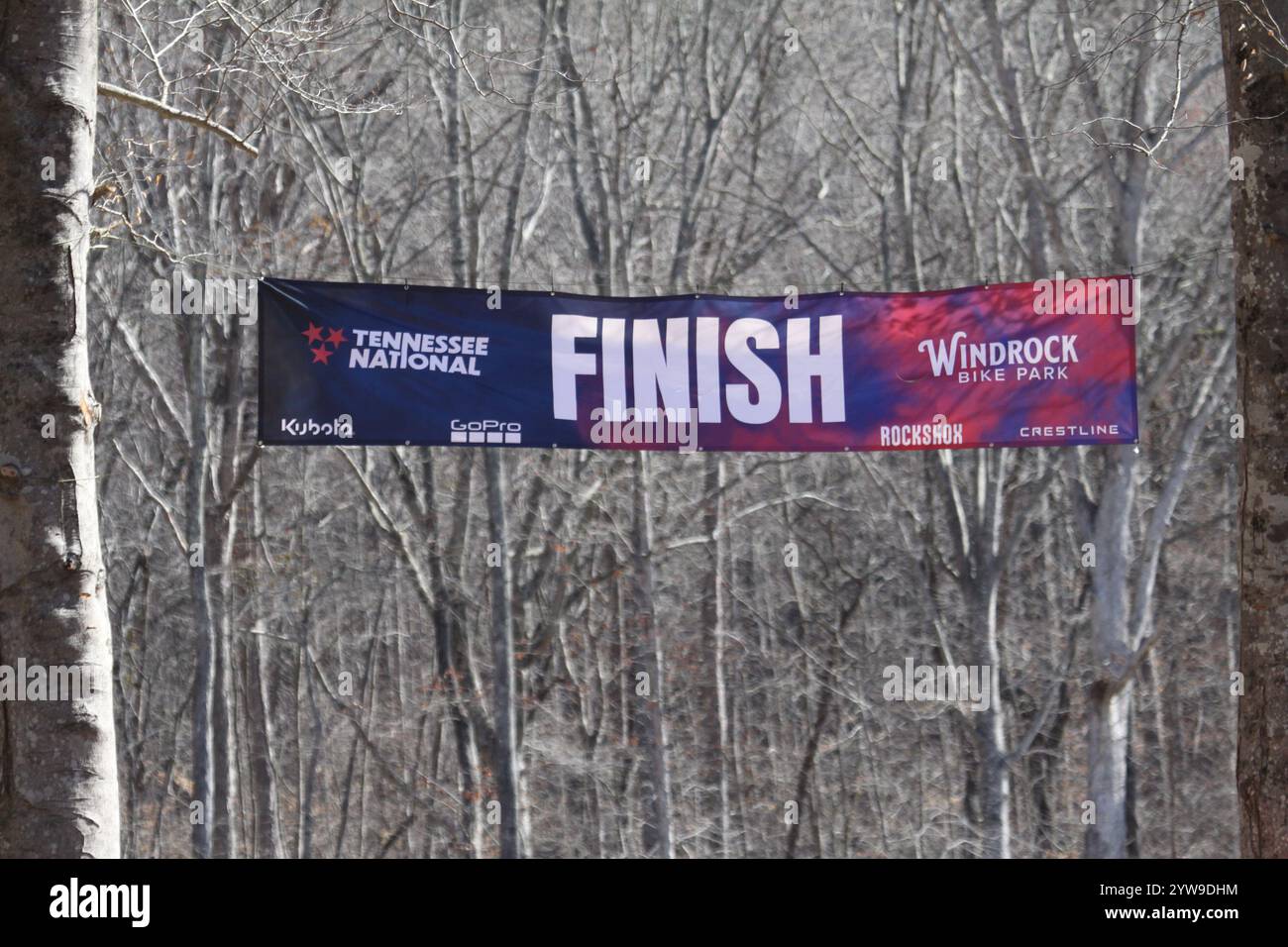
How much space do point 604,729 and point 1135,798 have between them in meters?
8.07

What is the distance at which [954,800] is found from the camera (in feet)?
75.8

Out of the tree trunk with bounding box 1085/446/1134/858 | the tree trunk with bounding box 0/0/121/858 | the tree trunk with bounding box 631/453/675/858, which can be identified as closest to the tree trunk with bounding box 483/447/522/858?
the tree trunk with bounding box 631/453/675/858

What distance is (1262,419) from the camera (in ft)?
18.4

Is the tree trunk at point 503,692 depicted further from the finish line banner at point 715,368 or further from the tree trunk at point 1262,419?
the tree trunk at point 1262,419

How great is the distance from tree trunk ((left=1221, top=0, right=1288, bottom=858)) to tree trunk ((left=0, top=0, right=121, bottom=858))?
413 cm

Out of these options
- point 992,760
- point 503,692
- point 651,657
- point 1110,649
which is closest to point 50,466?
point 1110,649

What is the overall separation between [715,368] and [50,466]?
4211 millimetres

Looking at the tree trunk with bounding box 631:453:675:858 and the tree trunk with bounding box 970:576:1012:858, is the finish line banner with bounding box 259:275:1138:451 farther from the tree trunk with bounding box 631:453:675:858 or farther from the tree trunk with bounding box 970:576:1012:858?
the tree trunk with bounding box 631:453:675:858

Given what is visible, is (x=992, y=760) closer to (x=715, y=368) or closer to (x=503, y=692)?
(x=503, y=692)

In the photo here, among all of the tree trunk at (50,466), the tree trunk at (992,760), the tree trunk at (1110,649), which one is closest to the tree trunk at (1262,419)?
the tree trunk at (50,466)

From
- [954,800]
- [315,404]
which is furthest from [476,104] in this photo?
[315,404]

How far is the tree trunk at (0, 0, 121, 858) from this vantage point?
5.43 meters

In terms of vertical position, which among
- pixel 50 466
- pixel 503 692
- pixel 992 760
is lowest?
pixel 992 760

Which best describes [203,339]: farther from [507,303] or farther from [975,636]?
[507,303]
